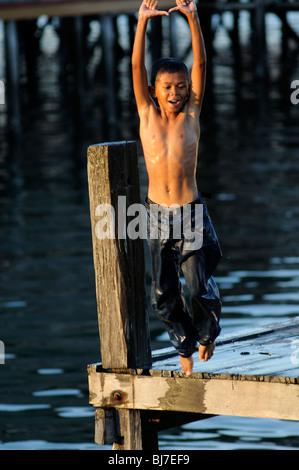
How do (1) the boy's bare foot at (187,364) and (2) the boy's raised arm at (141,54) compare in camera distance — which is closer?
(2) the boy's raised arm at (141,54)

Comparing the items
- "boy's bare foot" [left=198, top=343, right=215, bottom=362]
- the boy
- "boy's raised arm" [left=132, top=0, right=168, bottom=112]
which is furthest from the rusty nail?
"boy's raised arm" [left=132, top=0, right=168, bottom=112]

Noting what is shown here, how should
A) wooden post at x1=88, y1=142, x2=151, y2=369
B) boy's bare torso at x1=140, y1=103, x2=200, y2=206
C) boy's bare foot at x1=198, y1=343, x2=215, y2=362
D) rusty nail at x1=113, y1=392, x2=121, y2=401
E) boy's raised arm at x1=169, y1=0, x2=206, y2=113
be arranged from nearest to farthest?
1. boy's raised arm at x1=169, y1=0, x2=206, y2=113
2. boy's bare torso at x1=140, y1=103, x2=200, y2=206
3. boy's bare foot at x1=198, y1=343, x2=215, y2=362
4. wooden post at x1=88, y1=142, x2=151, y2=369
5. rusty nail at x1=113, y1=392, x2=121, y2=401

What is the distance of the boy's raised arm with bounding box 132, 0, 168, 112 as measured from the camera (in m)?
5.54

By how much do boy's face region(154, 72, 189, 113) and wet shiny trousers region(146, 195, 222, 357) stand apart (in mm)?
507

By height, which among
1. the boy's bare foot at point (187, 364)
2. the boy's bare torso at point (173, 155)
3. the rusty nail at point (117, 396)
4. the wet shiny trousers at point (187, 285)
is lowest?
the rusty nail at point (117, 396)

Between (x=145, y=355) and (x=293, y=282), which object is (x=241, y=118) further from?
(x=145, y=355)

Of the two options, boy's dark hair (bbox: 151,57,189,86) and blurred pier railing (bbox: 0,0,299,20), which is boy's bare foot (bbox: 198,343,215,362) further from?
blurred pier railing (bbox: 0,0,299,20)

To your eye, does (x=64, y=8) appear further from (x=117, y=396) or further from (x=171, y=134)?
(x=171, y=134)

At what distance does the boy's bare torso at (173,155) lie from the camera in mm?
5609

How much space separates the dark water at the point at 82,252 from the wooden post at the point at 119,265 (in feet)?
5.07

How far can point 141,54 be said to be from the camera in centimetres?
560

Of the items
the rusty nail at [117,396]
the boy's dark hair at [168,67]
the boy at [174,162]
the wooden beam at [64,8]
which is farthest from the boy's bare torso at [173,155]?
the wooden beam at [64,8]

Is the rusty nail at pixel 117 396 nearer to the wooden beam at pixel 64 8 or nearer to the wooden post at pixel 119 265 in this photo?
the wooden post at pixel 119 265

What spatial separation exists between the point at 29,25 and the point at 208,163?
2550 centimetres
